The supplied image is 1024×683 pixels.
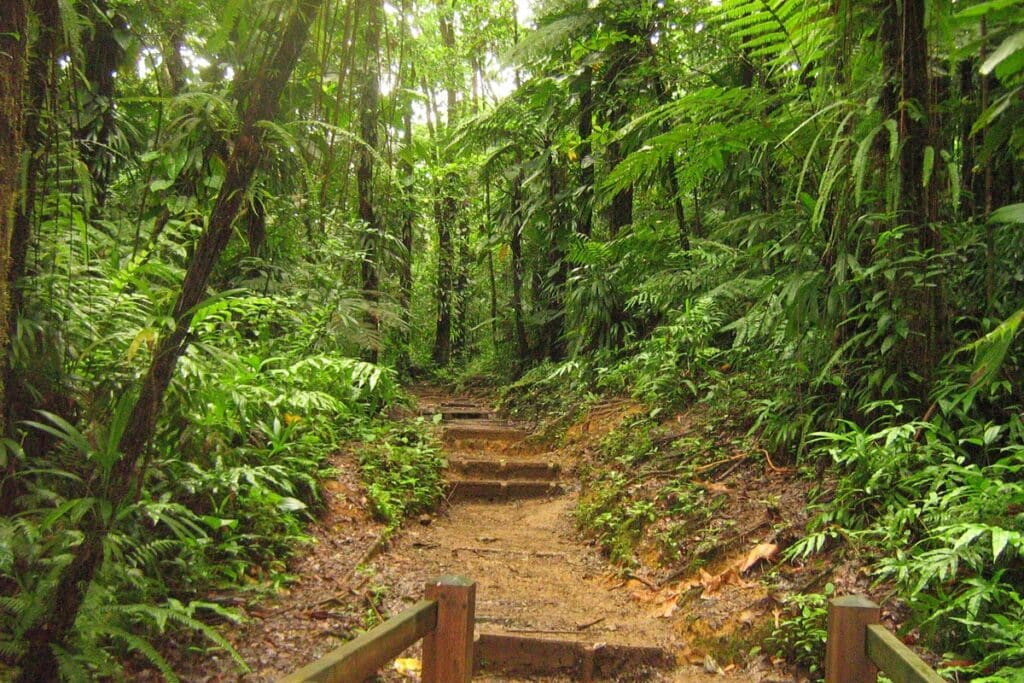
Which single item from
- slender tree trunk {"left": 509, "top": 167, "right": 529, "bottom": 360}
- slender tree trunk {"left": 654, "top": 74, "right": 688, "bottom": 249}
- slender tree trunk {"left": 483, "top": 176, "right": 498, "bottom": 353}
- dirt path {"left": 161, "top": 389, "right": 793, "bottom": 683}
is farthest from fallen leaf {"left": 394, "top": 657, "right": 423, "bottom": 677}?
slender tree trunk {"left": 483, "top": 176, "right": 498, "bottom": 353}

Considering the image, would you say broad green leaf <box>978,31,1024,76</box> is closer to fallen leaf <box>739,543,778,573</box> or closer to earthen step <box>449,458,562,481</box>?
fallen leaf <box>739,543,778,573</box>

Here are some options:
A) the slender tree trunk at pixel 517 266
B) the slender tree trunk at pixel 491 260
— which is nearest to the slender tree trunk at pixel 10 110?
the slender tree trunk at pixel 517 266

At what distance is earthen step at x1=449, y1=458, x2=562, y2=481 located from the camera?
684 cm

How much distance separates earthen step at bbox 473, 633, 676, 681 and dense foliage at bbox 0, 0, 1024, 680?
955mm

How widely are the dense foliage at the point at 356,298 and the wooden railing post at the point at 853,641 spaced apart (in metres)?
0.74

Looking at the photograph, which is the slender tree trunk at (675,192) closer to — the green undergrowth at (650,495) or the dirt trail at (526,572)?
the green undergrowth at (650,495)

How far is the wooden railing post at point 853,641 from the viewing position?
72.9 inches

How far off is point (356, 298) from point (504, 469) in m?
2.31

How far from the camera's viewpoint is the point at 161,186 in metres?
2.88

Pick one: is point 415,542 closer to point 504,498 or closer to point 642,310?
point 504,498

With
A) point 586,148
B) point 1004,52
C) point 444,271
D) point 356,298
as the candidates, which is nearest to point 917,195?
point 1004,52

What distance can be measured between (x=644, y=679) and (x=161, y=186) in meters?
3.10

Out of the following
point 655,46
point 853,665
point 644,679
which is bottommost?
point 644,679

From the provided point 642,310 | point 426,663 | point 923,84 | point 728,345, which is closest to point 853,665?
point 426,663
